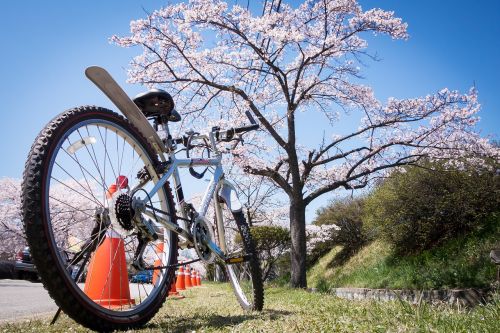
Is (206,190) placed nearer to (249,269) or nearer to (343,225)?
(249,269)

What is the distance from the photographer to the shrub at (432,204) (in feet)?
33.1

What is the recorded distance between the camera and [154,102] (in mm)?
2770

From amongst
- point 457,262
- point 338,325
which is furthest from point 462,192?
point 338,325

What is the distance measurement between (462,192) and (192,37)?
8.68 meters

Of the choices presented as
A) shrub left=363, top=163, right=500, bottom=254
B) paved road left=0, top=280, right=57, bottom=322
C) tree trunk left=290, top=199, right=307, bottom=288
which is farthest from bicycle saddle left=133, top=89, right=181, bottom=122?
shrub left=363, top=163, right=500, bottom=254

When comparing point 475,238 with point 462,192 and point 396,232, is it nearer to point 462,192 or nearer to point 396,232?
point 462,192

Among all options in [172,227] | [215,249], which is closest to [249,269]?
[215,249]

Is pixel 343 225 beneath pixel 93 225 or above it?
above

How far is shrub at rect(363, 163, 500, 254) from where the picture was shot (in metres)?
10.1

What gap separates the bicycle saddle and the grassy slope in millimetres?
6499

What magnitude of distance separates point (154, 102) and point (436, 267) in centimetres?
901

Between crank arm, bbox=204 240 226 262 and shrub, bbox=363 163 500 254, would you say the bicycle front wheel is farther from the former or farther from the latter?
shrub, bbox=363 163 500 254

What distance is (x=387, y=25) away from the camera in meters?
10.0

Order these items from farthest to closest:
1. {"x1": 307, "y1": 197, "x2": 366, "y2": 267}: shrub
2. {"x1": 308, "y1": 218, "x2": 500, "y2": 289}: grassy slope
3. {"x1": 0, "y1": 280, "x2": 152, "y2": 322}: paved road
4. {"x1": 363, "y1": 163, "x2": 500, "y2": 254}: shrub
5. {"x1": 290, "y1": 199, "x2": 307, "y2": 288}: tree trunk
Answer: {"x1": 307, "y1": 197, "x2": 366, "y2": 267}: shrub < {"x1": 290, "y1": 199, "x2": 307, "y2": 288}: tree trunk < {"x1": 363, "y1": 163, "x2": 500, "y2": 254}: shrub < {"x1": 308, "y1": 218, "x2": 500, "y2": 289}: grassy slope < {"x1": 0, "y1": 280, "x2": 152, "y2": 322}: paved road
